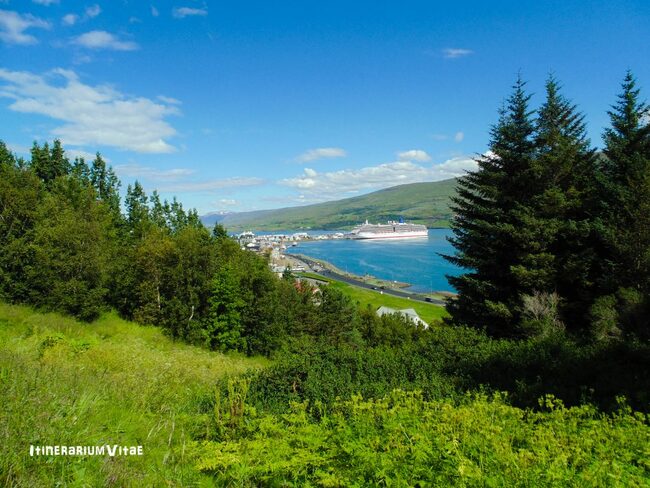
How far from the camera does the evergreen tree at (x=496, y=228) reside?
1492 cm

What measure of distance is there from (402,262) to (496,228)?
305 feet

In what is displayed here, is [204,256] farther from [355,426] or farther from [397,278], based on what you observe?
[397,278]

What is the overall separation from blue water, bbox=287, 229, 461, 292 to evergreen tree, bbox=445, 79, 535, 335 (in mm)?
44158

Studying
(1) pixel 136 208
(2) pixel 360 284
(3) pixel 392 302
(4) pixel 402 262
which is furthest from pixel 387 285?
(1) pixel 136 208

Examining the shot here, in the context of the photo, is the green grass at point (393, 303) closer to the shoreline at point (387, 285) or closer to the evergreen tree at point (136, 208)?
the shoreline at point (387, 285)

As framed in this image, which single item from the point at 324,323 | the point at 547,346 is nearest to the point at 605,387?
the point at 547,346

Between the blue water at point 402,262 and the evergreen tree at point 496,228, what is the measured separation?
44.2 metres

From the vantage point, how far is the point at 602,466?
2621 mm

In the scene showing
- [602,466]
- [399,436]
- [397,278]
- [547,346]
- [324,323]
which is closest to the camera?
[602,466]

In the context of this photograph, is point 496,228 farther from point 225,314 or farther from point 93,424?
point 225,314

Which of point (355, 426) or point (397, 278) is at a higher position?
point (355, 426)

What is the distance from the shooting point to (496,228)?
14930 millimetres

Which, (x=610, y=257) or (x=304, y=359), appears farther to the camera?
(x=610, y=257)

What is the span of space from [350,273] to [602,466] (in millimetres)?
93276
